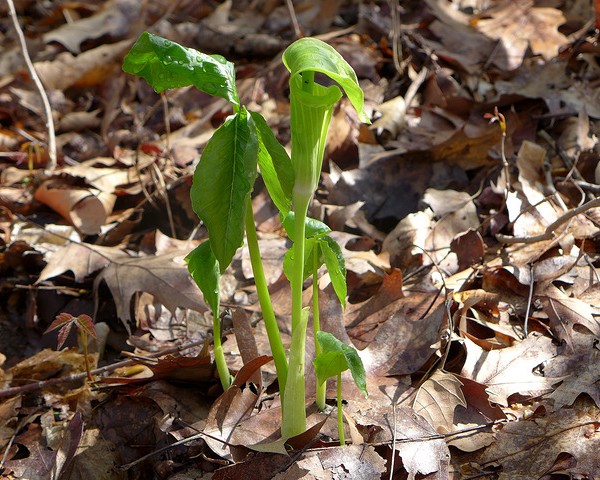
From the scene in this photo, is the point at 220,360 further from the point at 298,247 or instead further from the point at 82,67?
the point at 82,67

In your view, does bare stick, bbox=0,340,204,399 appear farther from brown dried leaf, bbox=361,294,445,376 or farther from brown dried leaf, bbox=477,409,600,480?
brown dried leaf, bbox=477,409,600,480

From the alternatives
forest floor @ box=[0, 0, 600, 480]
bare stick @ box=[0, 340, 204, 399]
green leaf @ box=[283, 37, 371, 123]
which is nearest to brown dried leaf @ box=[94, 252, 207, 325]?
forest floor @ box=[0, 0, 600, 480]

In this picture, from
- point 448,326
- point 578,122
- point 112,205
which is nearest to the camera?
point 448,326

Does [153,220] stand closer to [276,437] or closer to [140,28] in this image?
[276,437]

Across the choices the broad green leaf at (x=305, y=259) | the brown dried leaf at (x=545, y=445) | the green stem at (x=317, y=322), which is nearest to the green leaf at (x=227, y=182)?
the broad green leaf at (x=305, y=259)

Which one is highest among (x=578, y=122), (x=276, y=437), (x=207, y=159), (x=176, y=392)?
(x=207, y=159)

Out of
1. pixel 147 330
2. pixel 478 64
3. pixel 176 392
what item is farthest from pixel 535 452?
pixel 478 64
